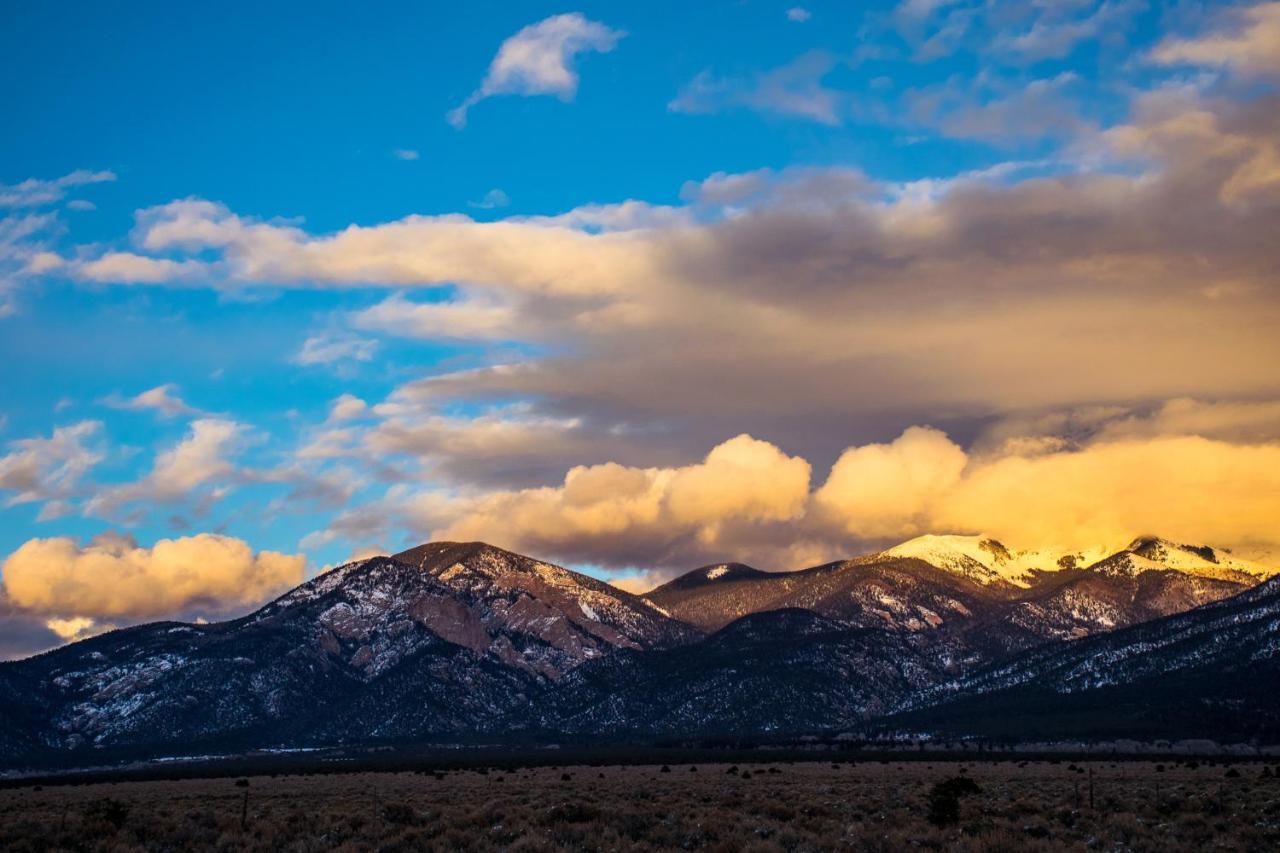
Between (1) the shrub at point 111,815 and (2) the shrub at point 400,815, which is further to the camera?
(2) the shrub at point 400,815

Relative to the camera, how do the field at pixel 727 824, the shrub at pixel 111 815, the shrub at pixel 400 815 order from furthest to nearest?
the shrub at pixel 400 815
the shrub at pixel 111 815
the field at pixel 727 824

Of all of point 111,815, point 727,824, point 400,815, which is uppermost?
point 111,815

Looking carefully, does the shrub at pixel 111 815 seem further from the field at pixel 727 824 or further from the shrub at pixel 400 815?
the shrub at pixel 400 815

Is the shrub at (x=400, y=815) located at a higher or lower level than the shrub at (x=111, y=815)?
lower

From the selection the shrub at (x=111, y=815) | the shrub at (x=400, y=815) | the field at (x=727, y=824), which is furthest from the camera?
the shrub at (x=400, y=815)

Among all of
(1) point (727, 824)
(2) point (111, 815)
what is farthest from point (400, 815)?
(1) point (727, 824)

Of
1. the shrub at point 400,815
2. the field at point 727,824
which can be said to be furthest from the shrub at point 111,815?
the shrub at point 400,815

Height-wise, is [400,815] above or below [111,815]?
below

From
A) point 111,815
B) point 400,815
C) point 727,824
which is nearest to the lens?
point 727,824

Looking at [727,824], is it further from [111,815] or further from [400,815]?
[111,815]

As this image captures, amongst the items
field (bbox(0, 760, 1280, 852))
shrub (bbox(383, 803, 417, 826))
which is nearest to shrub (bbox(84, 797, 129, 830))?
field (bbox(0, 760, 1280, 852))

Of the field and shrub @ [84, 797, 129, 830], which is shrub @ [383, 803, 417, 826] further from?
shrub @ [84, 797, 129, 830]

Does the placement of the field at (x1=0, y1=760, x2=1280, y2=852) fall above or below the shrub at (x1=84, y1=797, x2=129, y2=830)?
below

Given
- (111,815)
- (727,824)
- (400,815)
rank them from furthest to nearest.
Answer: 1. (400,815)
2. (111,815)
3. (727,824)
